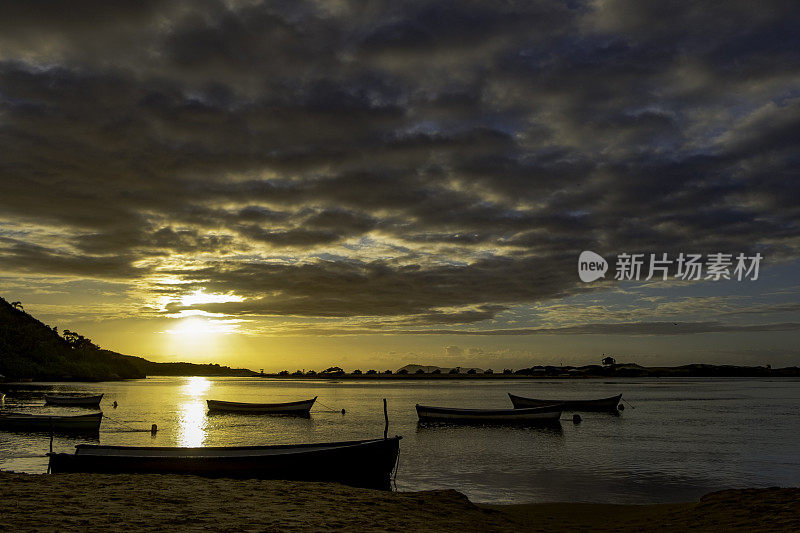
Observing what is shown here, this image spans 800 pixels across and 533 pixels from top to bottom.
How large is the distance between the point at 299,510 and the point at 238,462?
8.53 metres

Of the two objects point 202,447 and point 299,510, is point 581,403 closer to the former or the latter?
point 202,447

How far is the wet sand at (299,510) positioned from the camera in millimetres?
12992

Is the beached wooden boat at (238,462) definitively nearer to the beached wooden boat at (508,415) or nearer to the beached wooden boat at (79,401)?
the beached wooden boat at (508,415)

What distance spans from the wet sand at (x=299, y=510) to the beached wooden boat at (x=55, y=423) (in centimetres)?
3039

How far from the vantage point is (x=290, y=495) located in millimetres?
17562

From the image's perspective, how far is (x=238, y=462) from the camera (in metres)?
22.5

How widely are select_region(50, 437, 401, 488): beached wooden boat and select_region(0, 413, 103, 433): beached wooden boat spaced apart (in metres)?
27.1

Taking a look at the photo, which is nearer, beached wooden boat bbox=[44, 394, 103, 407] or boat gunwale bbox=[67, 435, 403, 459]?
boat gunwale bbox=[67, 435, 403, 459]

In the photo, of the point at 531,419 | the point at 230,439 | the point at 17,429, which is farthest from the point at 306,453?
the point at 531,419

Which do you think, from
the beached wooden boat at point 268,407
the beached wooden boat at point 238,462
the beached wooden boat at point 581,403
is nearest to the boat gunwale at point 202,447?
the beached wooden boat at point 238,462

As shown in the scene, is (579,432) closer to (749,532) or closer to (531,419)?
(531,419)

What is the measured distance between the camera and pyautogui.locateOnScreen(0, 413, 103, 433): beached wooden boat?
4522 cm

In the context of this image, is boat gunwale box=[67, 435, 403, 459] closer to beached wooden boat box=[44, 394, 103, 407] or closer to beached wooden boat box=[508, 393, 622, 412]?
beached wooden boat box=[508, 393, 622, 412]

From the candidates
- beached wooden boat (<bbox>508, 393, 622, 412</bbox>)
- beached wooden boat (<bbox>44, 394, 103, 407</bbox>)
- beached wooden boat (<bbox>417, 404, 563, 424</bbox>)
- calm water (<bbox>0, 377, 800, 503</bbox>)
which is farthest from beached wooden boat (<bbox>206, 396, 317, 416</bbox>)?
beached wooden boat (<bbox>508, 393, 622, 412</bbox>)
